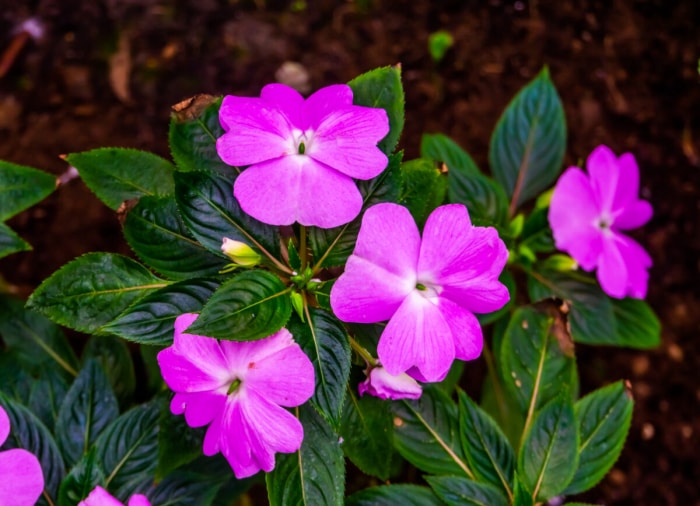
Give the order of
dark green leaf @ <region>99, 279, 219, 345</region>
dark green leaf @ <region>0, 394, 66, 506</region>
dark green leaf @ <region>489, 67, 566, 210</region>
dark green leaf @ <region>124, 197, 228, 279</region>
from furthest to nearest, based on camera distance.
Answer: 1. dark green leaf @ <region>489, 67, 566, 210</region>
2. dark green leaf @ <region>0, 394, 66, 506</region>
3. dark green leaf @ <region>124, 197, 228, 279</region>
4. dark green leaf @ <region>99, 279, 219, 345</region>

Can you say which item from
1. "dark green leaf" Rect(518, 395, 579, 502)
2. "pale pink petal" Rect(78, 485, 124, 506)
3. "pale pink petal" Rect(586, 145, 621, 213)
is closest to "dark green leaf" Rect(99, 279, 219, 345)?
"pale pink petal" Rect(78, 485, 124, 506)

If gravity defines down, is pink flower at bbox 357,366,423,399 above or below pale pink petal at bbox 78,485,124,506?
above

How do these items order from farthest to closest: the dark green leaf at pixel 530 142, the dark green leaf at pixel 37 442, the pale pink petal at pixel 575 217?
the dark green leaf at pixel 530 142
the pale pink petal at pixel 575 217
the dark green leaf at pixel 37 442

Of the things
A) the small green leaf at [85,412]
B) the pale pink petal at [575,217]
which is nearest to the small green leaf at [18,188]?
the small green leaf at [85,412]

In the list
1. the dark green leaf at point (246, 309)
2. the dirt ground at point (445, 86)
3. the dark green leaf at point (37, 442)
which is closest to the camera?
the dark green leaf at point (246, 309)

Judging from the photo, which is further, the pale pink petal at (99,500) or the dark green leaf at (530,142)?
the dark green leaf at (530,142)

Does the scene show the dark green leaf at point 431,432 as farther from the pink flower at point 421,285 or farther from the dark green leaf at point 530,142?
the dark green leaf at point 530,142

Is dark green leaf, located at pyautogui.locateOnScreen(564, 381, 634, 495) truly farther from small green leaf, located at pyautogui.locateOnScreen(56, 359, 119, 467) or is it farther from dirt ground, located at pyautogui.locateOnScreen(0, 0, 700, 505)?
small green leaf, located at pyautogui.locateOnScreen(56, 359, 119, 467)
